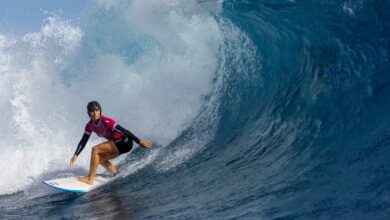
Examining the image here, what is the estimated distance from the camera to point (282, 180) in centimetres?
525

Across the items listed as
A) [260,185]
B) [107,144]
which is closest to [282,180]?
[260,185]

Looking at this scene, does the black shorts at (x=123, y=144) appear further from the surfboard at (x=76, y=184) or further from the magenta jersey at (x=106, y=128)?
the surfboard at (x=76, y=184)

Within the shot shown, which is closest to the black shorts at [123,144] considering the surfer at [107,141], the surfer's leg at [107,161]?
the surfer at [107,141]

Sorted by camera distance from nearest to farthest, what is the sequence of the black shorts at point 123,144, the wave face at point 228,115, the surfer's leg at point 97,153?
1. the wave face at point 228,115
2. the surfer's leg at point 97,153
3. the black shorts at point 123,144

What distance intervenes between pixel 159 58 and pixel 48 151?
18.8ft

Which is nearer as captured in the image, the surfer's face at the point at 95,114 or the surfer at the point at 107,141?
the surfer's face at the point at 95,114

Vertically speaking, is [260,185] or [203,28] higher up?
[203,28]

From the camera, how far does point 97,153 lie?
782 centimetres

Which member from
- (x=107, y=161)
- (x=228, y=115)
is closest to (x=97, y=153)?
(x=107, y=161)

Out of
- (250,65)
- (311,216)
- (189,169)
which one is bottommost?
(311,216)

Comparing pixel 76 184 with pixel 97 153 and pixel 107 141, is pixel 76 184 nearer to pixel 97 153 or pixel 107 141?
pixel 97 153

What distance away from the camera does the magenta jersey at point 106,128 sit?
7.83 m

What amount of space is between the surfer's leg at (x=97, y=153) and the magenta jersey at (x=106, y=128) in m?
0.13

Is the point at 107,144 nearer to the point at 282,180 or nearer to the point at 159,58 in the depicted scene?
the point at 282,180
